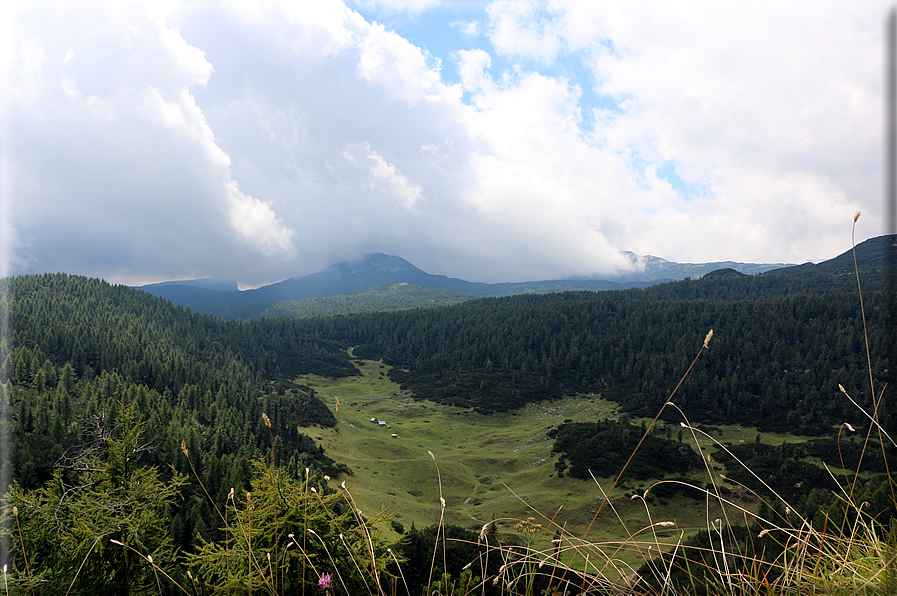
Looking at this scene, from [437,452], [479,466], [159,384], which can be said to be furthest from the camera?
[159,384]

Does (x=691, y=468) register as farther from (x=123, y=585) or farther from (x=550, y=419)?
(x=123, y=585)

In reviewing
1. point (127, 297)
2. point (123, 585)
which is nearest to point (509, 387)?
point (123, 585)

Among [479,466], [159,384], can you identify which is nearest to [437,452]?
[479,466]

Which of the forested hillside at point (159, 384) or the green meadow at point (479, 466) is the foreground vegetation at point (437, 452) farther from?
the green meadow at point (479, 466)

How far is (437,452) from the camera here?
72812 millimetres

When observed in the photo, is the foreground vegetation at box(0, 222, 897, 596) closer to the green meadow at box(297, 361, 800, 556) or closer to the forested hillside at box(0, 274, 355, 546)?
the forested hillside at box(0, 274, 355, 546)

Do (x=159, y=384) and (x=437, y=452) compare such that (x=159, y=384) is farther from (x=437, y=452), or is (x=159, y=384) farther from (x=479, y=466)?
(x=479, y=466)

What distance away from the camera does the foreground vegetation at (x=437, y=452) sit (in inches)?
136

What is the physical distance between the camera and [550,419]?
319 feet

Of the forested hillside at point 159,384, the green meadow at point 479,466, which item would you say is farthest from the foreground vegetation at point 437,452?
the green meadow at point 479,466

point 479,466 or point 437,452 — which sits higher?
point 479,466

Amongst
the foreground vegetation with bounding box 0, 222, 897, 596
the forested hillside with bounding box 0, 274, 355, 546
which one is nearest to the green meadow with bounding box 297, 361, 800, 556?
the foreground vegetation with bounding box 0, 222, 897, 596

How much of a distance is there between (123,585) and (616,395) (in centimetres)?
11979

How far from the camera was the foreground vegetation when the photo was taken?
136 inches
